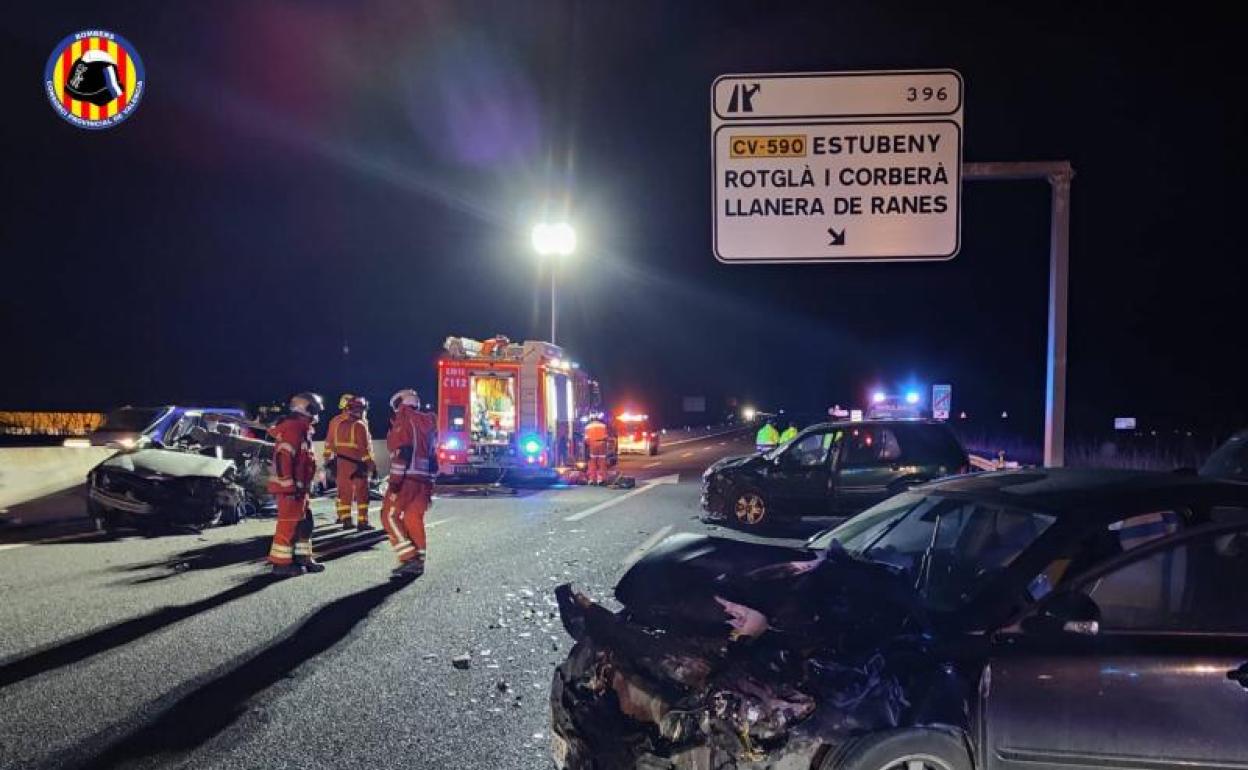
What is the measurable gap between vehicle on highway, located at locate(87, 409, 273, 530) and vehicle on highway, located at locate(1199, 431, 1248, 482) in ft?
37.4

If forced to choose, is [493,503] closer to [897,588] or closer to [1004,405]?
[897,588]

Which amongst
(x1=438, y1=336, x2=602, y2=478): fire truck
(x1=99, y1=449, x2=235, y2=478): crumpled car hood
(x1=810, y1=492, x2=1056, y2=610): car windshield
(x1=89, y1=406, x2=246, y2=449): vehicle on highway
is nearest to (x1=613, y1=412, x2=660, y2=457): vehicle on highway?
(x1=438, y1=336, x2=602, y2=478): fire truck

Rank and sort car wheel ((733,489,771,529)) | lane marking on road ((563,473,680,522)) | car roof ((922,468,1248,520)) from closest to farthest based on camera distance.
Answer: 1. car roof ((922,468,1248,520))
2. car wheel ((733,489,771,529))
3. lane marking on road ((563,473,680,522))

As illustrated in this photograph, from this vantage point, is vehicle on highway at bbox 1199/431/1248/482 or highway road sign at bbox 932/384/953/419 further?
highway road sign at bbox 932/384/953/419

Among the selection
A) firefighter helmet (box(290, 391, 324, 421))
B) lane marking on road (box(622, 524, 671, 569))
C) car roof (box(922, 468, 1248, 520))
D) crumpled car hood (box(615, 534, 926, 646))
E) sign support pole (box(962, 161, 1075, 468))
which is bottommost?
lane marking on road (box(622, 524, 671, 569))

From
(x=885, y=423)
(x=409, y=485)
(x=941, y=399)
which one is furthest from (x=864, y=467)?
(x=941, y=399)

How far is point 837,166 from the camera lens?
711cm

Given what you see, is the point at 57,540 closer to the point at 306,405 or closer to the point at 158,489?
the point at 158,489

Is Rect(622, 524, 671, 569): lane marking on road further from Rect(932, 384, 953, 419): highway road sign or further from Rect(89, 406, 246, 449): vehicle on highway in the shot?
Rect(932, 384, 953, 419): highway road sign

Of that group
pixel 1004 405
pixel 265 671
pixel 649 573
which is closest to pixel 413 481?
pixel 265 671

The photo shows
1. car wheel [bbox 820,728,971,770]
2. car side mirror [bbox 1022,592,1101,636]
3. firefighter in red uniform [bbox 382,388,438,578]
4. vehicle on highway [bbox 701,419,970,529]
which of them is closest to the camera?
car wheel [bbox 820,728,971,770]

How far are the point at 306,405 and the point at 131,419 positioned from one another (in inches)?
229

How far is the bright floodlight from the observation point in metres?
23.4

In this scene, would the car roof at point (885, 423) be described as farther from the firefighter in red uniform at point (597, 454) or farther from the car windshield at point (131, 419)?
the car windshield at point (131, 419)
